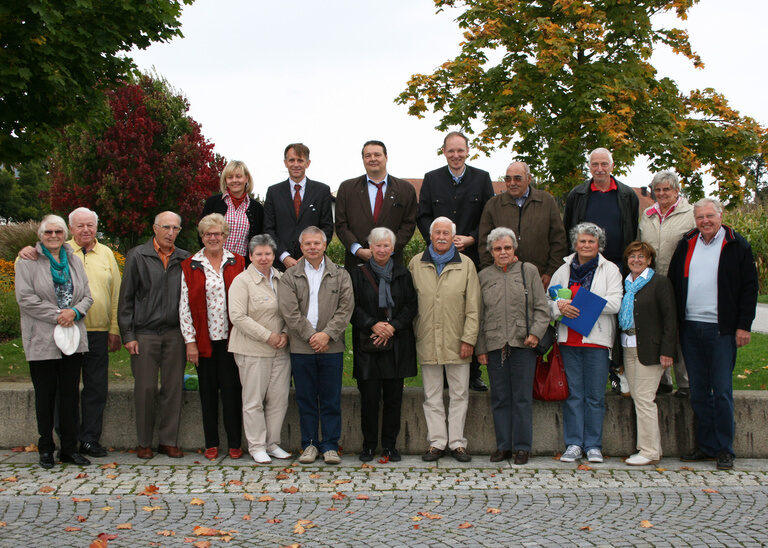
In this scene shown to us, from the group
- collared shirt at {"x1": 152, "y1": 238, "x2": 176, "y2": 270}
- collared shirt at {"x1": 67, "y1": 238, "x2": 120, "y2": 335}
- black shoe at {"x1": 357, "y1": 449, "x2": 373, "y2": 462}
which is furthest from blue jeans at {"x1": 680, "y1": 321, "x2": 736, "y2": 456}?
collared shirt at {"x1": 67, "y1": 238, "x2": 120, "y2": 335}

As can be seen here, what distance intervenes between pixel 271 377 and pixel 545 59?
13110 mm

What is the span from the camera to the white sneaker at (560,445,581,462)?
21.4ft

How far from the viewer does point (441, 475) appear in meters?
6.13

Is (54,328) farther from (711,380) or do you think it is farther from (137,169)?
(137,169)

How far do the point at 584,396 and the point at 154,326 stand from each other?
3.83 metres

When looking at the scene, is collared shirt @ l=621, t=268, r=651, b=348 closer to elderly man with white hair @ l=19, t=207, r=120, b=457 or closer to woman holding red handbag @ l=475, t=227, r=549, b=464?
woman holding red handbag @ l=475, t=227, r=549, b=464

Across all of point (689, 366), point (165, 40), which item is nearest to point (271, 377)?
point (689, 366)

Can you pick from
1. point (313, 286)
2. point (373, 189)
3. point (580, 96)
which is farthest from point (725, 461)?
point (580, 96)

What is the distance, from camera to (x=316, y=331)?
636cm

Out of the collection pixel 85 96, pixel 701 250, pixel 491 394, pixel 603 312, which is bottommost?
pixel 491 394

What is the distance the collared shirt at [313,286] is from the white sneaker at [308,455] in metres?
1.07

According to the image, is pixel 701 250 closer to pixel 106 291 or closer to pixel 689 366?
pixel 689 366

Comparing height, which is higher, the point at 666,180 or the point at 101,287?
the point at 666,180

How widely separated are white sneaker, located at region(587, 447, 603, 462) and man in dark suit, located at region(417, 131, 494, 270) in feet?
6.53
